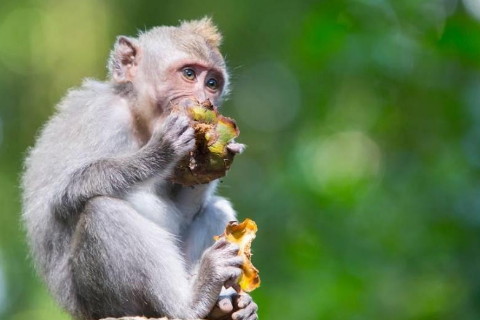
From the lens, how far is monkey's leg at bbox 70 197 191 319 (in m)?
8.55

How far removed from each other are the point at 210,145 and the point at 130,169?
26.8 inches

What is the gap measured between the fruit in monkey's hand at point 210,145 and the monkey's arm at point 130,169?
0.12m

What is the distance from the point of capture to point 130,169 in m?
8.99

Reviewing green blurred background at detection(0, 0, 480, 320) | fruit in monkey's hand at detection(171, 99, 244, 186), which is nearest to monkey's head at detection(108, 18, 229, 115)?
fruit in monkey's hand at detection(171, 99, 244, 186)

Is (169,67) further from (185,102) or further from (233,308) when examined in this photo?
(233,308)

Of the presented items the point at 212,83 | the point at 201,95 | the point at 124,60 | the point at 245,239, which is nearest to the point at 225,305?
the point at 245,239

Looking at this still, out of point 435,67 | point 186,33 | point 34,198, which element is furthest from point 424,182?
point 34,198

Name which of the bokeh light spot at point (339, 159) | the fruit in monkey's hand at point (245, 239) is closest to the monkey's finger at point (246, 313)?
the fruit in monkey's hand at point (245, 239)

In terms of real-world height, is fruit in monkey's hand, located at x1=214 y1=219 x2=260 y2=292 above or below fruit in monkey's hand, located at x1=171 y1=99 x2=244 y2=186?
below

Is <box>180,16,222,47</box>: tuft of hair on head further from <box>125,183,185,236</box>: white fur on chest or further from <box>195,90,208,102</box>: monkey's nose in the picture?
<box>125,183,185,236</box>: white fur on chest

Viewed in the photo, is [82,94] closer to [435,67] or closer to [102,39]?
[435,67]

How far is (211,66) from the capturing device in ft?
32.5

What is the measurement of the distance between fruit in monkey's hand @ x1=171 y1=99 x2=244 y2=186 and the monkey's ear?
3.88 ft

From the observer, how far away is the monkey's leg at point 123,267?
8547 millimetres
